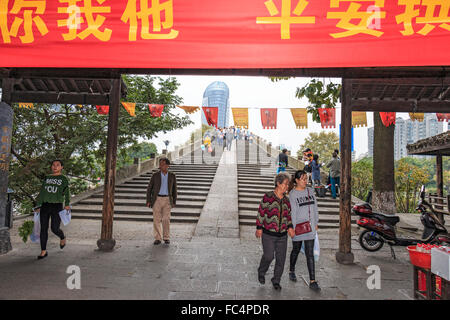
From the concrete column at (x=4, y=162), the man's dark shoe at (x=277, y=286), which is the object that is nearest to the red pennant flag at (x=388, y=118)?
the man's dark shoe at (x=277, y=286)

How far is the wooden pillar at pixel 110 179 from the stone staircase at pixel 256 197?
390 cm

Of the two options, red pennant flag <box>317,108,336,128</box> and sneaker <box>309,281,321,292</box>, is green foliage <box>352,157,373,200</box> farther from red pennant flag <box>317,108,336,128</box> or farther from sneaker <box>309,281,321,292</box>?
sneaker <box>309,281,321,292</box>

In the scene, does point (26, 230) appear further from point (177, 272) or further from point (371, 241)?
point (371, 241)

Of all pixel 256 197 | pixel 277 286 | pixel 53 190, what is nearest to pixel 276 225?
pixel 277 286

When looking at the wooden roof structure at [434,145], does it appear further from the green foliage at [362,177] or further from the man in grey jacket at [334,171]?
the green foliage at [362,177]

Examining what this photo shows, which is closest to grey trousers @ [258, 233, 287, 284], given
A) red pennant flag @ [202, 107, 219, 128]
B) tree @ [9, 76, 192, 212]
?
red pennant flag @ [202, 107, 219, 128]

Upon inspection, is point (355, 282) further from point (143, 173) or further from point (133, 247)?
point (143, 173)

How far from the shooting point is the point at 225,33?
310cm

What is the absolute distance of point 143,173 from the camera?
14.9 metres

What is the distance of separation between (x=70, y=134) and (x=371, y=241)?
1180cm

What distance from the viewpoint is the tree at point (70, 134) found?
11.4 metres

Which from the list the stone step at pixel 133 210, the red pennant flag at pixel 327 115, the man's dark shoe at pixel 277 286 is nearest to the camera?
the man's dark shoe at pixel 277 286
